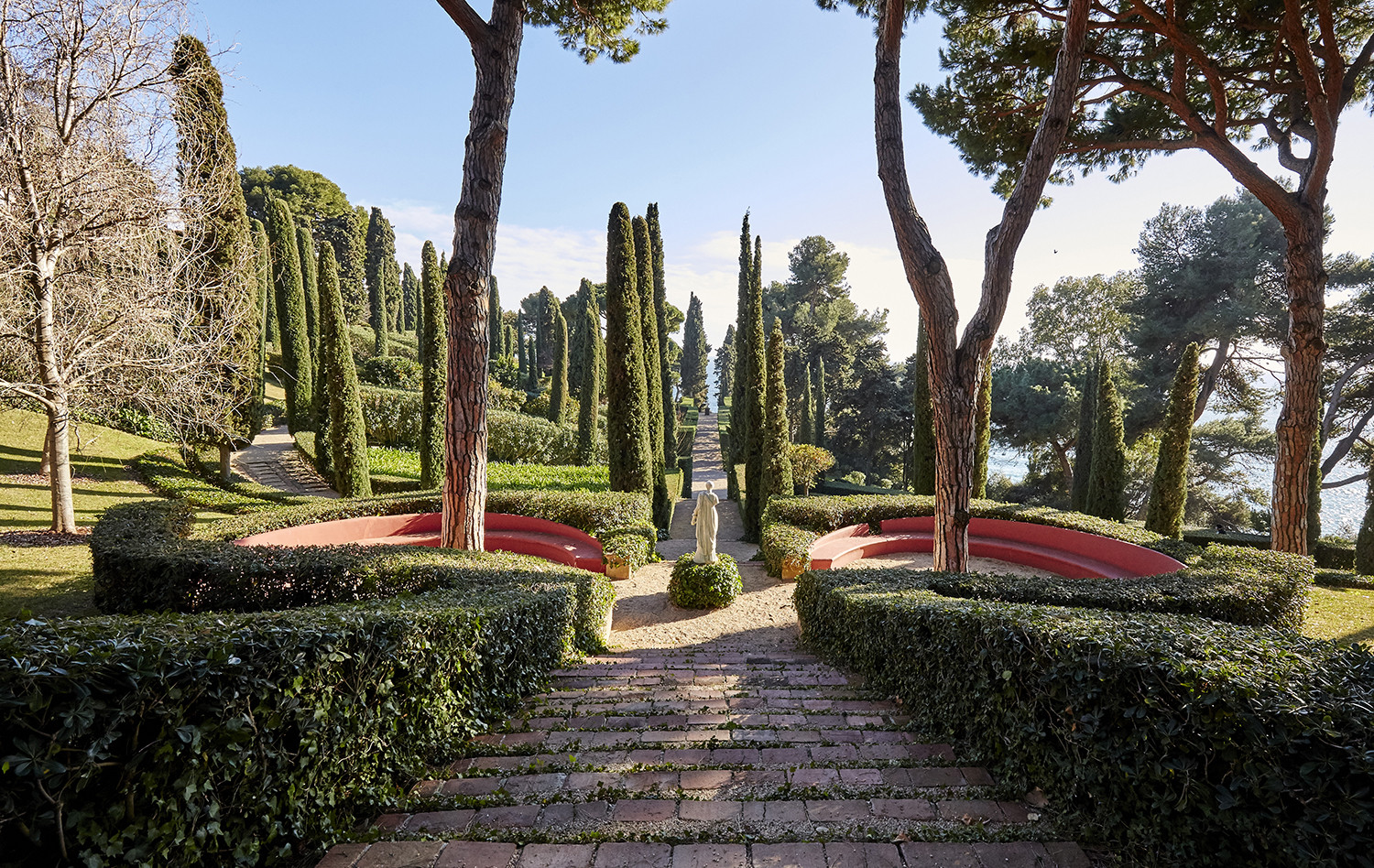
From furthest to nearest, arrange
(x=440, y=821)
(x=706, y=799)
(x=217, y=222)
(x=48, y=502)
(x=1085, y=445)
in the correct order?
(x=1085, y=445) → (x=48, y=502) → (x=217, y=222) → (x=706, y=799) → (x=440, y=821)

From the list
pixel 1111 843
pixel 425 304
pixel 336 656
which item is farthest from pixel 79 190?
pixel 1111 843

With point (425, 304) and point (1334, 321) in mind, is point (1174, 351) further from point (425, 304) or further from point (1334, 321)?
point (425, 304)

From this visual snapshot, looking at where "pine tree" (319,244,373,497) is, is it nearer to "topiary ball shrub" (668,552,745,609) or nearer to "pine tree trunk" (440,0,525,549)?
"pine tree trunk" (440,0,525,549)

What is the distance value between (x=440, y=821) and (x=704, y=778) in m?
1.29

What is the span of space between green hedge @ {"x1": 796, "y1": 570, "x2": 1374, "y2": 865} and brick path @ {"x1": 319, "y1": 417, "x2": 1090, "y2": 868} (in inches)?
10.5

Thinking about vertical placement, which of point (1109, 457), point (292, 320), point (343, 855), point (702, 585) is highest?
point (292, 320)

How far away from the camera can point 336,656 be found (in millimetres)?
2543

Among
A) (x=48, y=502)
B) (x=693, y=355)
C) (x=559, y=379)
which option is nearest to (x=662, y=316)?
(x=559, y=379)

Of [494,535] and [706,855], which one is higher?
[706,855]

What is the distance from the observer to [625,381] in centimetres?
1405

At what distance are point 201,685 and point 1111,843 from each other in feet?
11.8

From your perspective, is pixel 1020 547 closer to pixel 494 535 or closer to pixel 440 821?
pixel 494 535

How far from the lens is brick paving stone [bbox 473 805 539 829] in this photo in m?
2.54

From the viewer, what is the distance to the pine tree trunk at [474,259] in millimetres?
7504
